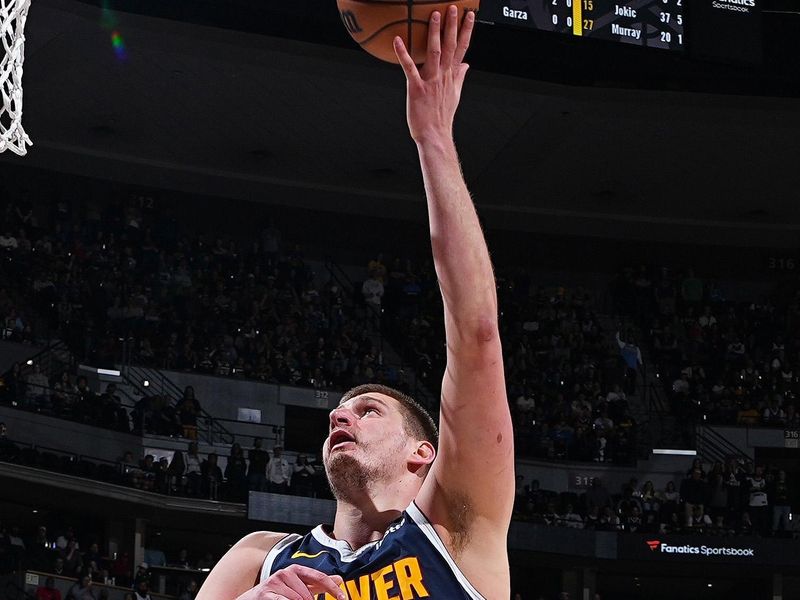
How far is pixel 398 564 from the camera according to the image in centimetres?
290

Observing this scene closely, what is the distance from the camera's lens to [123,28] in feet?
57.9

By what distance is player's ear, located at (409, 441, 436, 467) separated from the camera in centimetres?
315

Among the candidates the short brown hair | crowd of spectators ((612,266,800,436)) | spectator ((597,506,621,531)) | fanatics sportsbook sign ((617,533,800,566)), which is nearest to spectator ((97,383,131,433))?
spectator ((597,506,621,531))

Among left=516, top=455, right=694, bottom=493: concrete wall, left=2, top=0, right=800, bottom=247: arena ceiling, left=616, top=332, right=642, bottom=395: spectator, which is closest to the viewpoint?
left=2, top=0, right=800, bottom=247: arena ceiling

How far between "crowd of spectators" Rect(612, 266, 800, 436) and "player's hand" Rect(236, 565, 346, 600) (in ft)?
64.3

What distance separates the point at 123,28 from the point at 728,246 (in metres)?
13.2

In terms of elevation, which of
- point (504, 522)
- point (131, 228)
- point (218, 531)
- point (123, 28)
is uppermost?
point (123, 28)

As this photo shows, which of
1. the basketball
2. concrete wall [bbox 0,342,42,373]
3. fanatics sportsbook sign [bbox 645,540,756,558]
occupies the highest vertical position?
concrete wall [bbox 0,342,42,373]

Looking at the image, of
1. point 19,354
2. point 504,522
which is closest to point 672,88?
point 19,354

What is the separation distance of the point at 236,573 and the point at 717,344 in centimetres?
2109

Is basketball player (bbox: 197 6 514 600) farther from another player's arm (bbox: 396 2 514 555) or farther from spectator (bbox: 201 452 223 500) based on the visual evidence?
spectator (bbox: 201 452 223 500)

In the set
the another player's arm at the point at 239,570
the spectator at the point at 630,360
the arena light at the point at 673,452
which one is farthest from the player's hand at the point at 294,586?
the spectator at the point at 630,360

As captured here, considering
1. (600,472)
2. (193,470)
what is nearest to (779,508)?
(600,472)

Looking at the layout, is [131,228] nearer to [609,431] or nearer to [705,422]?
[609,431]
